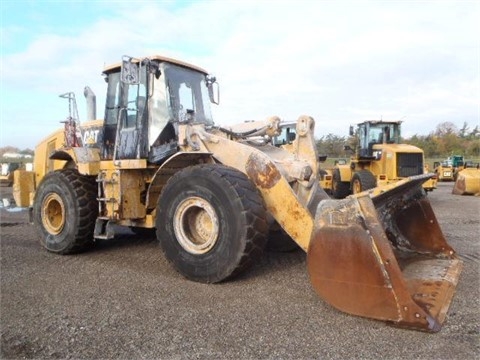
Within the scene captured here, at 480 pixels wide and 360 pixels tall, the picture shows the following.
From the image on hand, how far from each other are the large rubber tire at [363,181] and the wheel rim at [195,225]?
28.7 ft

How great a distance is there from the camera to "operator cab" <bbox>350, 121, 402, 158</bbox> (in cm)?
1566

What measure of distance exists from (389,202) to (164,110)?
3.09 meters

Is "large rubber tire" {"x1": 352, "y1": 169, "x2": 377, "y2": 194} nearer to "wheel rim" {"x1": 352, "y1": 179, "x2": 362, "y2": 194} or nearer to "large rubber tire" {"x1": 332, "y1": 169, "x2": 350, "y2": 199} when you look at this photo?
"wheel rim" {"x1": 352, "y1": 179, "x2": 362, "y2": 194}

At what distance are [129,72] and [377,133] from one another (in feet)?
39.5

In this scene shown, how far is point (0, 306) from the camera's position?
427cm

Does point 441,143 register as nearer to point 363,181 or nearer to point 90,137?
point 363,181

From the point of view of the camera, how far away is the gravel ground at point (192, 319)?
3.25m

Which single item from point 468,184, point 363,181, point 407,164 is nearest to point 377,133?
point 407,164

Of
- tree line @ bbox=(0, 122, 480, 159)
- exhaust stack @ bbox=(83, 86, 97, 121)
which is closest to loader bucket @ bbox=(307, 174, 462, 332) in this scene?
exhaust stack @ bbox=(83, 86, 97, 121)

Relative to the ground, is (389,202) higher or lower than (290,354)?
higher

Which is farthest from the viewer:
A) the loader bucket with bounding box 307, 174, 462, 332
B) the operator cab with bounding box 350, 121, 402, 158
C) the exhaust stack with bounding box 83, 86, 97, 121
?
the operator cab with bounding box 350, 121, 402, 158

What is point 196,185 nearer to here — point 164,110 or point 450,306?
point 164,110

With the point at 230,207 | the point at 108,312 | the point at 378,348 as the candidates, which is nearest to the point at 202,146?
the point at 230,207

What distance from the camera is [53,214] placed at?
6891 millimetres
